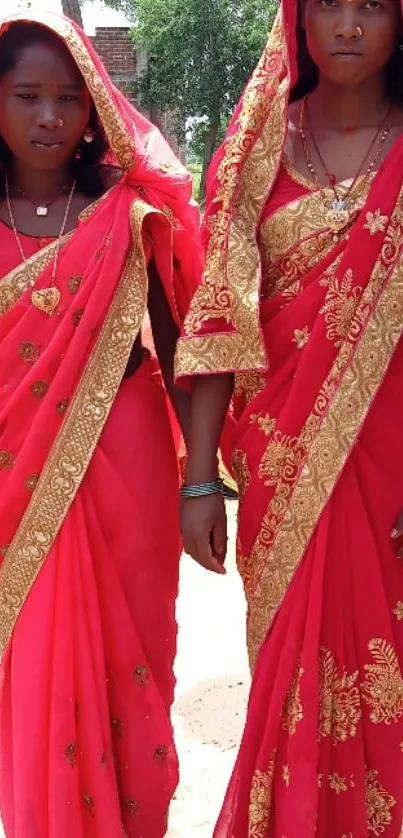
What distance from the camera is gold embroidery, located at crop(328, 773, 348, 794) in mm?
1878

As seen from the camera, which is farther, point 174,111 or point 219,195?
point 174,111

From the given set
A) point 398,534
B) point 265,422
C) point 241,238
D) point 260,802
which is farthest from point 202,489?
point 260,802

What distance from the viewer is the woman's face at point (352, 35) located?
1725 millimetres

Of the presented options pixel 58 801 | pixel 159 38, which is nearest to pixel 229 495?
pixel 58 801

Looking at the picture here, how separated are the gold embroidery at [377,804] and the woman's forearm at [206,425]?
2.35ft

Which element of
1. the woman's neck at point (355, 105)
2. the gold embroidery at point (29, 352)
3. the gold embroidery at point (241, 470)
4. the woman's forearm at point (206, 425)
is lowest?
the gold embroidery at point (241, 470)

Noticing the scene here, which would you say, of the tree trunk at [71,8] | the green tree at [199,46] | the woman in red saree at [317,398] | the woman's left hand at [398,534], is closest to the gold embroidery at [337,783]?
the woman in red saree at [317,398]

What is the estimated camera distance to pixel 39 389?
82.8 inches

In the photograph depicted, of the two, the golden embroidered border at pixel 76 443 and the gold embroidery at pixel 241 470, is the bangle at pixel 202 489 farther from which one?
the golden embroidered border at pixel 76 443

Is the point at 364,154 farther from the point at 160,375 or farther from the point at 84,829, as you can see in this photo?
the point at 84,829

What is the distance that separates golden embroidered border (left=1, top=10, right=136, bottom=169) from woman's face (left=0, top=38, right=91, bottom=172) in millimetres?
44

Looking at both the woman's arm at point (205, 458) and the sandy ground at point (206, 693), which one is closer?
the woman's arm at point (205, 458)

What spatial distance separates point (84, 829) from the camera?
6.95 ft

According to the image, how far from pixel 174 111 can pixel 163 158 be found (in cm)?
1575
